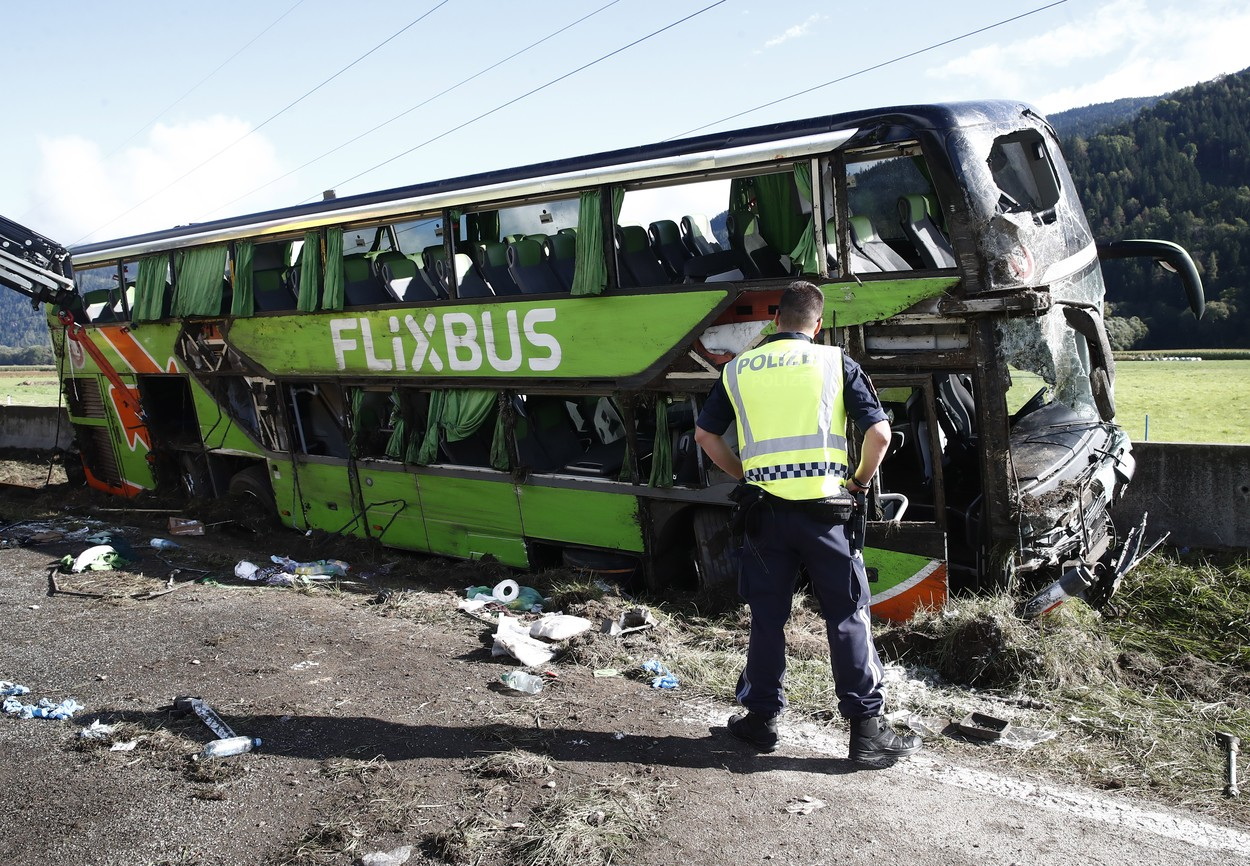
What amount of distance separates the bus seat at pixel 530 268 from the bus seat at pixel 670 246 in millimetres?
859

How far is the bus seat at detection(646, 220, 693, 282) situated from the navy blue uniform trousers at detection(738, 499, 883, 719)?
4.00m

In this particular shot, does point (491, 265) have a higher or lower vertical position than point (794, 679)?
A: higher

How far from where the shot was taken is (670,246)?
788cm

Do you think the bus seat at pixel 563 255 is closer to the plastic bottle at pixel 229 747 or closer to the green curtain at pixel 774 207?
the green curtain at pixel 774 207

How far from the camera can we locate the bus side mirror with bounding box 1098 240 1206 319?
7.43 meters

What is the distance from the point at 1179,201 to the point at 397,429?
1568 inches

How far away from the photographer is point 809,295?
168 inches

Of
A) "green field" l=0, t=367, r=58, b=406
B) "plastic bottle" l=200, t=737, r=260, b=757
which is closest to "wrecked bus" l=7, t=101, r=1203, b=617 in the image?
"plastic bottle" l=200, t=737, r=260, b=757

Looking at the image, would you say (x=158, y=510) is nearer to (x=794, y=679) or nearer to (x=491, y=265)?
(x=491, y=265)

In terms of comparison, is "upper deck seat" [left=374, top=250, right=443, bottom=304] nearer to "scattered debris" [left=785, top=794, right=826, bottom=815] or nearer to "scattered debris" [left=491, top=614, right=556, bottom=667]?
"scattered debris" [left=491, top=614, right=556, bottom=667]

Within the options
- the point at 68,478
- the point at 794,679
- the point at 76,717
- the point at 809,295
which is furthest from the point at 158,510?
the point at 809,295

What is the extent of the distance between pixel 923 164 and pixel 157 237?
8.95 m

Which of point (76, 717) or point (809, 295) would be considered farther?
point (76, 717)

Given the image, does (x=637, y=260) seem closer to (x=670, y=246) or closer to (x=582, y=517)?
(x=670, y=246)
